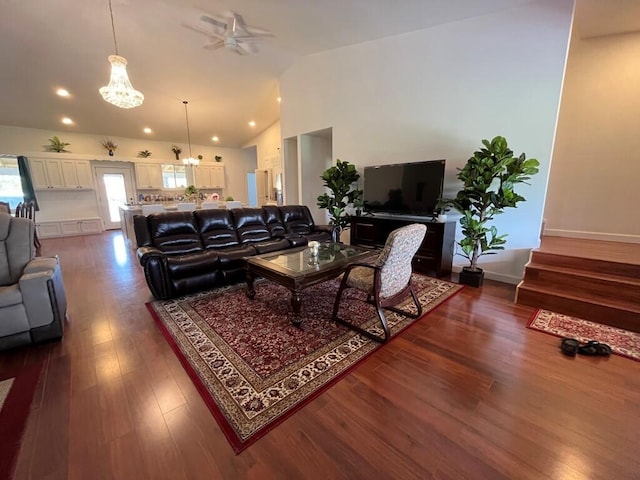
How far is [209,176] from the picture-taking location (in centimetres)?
947

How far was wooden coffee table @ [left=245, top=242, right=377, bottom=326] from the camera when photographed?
240cm

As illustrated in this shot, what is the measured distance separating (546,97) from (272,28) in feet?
Answer: 13.2

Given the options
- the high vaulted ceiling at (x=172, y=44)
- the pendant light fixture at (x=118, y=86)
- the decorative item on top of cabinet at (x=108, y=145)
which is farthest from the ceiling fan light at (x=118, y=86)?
the decorative item on top of cabinet at (x=108, y=145)

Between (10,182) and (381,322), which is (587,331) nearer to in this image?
(381,322)

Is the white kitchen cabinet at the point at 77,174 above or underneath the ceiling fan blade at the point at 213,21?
underneath

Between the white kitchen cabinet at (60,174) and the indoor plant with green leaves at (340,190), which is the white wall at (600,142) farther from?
the white kitchen cabinet at (60,174)

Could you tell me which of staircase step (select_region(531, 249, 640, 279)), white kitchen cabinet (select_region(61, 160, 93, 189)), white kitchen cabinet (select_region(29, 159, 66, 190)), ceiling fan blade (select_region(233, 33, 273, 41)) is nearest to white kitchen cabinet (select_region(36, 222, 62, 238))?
white kitchen cabinet (select_region(29, 159, 66, 190))

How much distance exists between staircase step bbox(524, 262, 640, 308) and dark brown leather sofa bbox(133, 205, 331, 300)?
A: 2847 millimetres

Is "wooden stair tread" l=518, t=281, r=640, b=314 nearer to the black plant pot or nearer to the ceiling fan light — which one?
the black plant pot

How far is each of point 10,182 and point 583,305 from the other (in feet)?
37.1

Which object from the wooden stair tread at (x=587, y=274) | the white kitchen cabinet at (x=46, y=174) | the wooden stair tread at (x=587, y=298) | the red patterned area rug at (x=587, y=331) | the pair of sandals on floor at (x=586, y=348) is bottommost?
the red patterned area rug at (x=587, y=331)

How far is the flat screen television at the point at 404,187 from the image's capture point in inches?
148

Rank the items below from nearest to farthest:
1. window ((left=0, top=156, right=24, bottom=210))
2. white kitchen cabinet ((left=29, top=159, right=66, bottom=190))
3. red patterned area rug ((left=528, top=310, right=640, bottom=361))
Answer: red patterned area rug ((left=528, top=310, right=640, bottom=361))
window ((left=0, top=156, right=24, bottom=210))
white kitchen cabinet ((left=29, top=159, right=66, bottom=190))

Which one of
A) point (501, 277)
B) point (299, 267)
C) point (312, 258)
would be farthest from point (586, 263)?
point (299, 267)
